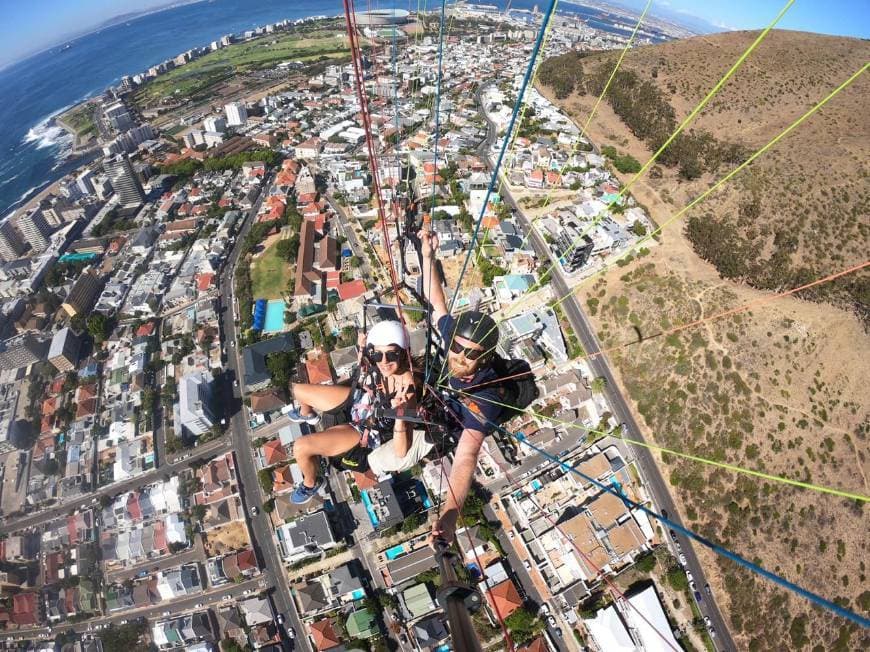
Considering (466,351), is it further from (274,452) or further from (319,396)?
(274,452)

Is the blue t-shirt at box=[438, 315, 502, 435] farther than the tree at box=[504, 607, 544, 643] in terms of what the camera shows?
No

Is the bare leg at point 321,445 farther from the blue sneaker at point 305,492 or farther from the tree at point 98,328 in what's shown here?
the tree at point 98,328

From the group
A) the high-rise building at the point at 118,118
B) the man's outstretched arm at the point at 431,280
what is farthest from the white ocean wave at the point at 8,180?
the man's outstretched arm at the point at 431,280

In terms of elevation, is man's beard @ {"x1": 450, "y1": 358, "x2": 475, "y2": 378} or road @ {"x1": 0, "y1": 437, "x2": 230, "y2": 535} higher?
road @ {"x1": 0, "y1": 437, "x2": 230, "y2": 535}

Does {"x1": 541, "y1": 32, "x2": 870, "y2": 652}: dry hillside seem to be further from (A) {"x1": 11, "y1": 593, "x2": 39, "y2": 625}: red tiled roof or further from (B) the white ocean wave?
(B) the white ocean wave

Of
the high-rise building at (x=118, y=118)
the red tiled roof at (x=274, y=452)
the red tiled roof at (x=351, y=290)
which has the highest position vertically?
the high-rise building at (x=118, y=118)

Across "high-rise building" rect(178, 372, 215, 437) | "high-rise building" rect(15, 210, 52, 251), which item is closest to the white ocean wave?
"high-rise building" rect(15, 210, 52, 251)
